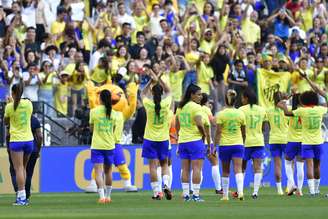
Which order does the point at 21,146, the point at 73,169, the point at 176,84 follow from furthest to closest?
the point at 176,84
the point at 73,169
the point at 21,146

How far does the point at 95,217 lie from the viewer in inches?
890

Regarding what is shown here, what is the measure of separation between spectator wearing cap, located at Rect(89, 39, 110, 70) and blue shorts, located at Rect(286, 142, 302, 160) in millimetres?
7787

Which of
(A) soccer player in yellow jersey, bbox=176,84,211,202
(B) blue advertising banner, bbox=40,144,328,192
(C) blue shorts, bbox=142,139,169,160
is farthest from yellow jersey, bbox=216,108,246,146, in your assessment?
(B) blue advertising banner, bbox=40,144,328,192

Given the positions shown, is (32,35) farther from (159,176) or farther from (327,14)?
(327,14)

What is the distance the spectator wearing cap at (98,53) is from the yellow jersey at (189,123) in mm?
9448

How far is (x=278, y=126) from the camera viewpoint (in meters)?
32.0

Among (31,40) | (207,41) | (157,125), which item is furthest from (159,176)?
(207,41)

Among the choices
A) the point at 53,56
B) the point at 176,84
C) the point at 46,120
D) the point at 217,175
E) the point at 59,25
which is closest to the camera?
the point at 217,175

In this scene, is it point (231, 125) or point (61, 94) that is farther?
point (61, 94)

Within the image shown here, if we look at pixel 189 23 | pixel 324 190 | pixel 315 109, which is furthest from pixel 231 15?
pixel 315 109

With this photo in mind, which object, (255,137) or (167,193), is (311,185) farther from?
(167,193)

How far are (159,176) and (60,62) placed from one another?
24.5 ft

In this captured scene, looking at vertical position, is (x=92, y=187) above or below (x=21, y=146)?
below

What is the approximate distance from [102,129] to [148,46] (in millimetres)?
10969
